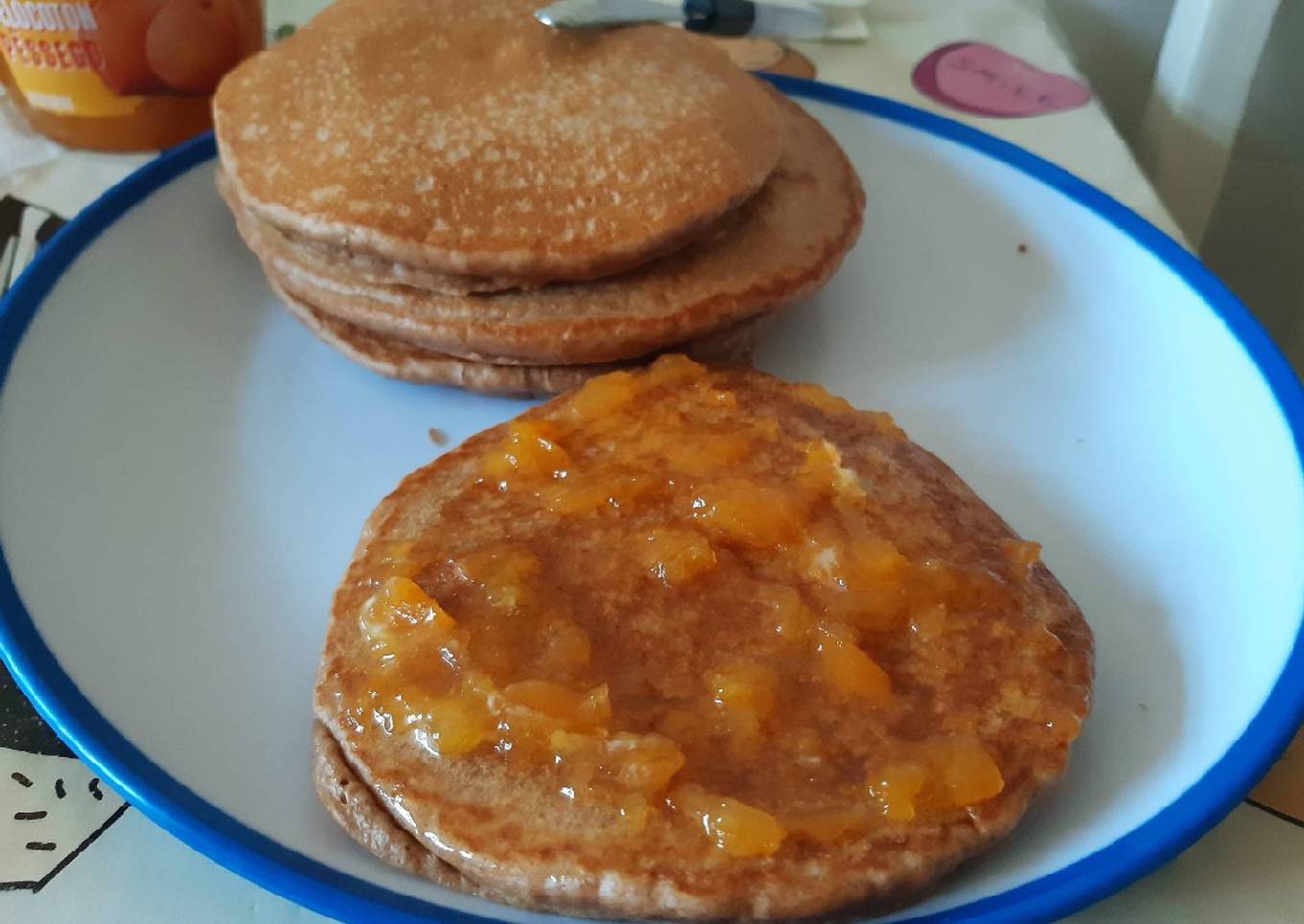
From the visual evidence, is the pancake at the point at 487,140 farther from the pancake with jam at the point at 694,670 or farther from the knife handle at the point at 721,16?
the knife handle at the point at 721,16

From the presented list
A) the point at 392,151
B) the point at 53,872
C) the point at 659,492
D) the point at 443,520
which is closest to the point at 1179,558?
the point at 659,492

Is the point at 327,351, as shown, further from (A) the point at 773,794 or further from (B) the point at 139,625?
(A) the point at 773,794

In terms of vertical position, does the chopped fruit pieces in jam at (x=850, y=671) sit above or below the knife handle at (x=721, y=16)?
below

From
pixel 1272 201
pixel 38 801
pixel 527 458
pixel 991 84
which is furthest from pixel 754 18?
pixel 38 801

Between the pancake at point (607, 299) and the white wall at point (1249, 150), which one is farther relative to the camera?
the white wall at point (1249, 150)

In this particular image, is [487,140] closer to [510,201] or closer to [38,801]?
[510,201]

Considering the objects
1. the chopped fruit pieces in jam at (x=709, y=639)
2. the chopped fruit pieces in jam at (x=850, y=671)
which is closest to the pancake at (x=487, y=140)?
the chopped fruit pieces in jam at (x=709, y=639)

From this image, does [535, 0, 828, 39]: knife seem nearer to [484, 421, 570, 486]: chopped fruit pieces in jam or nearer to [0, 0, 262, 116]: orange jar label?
[0, 0, 262, 116]: orange jar label
